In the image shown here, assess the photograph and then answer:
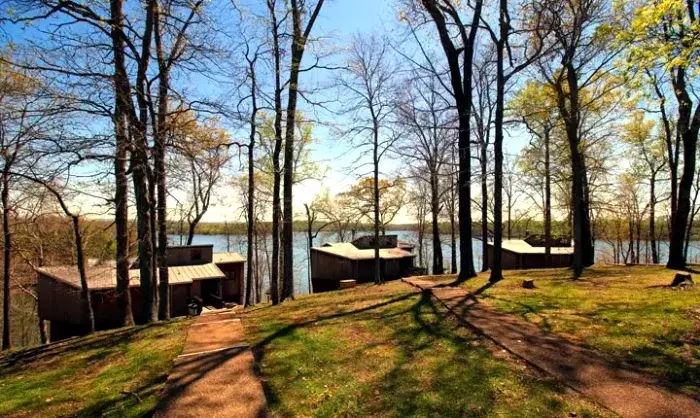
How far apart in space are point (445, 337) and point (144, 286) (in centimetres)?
872

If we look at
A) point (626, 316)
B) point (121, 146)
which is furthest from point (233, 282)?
point (626, 316)

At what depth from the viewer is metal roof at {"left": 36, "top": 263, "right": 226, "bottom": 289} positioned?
2016 cm

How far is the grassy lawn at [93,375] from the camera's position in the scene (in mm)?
5305

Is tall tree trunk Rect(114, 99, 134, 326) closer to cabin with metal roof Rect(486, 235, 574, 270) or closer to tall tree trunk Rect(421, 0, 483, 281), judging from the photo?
tall tree trunk Rect(421, 0, 483, 281)

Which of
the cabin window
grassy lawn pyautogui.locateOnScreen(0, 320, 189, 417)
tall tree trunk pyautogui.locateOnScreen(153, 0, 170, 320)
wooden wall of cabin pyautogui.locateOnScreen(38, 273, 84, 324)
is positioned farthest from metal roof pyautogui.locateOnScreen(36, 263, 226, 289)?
grassy lawn pyautogui.locateOnScreen(0, 320, 189, 417)

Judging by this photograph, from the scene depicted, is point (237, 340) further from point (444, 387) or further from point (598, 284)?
point (598, 284)

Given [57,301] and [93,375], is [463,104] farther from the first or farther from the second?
[57,301]

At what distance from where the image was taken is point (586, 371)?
5.54m

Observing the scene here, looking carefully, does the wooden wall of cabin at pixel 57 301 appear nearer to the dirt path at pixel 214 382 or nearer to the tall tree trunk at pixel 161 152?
the tall tree trunk at pixel 161 152

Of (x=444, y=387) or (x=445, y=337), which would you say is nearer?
(x=444, y=387)

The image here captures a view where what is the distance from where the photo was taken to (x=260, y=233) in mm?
39812

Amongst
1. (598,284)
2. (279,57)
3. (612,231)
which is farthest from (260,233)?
(612,231)

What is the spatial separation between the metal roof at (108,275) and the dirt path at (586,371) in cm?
1603

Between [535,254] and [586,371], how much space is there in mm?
27895
